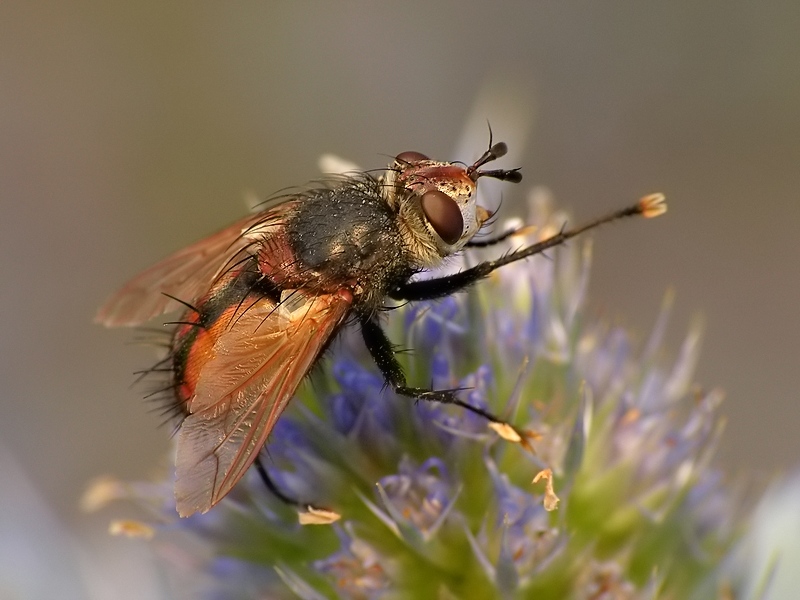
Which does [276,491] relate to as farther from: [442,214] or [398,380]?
[442,214]

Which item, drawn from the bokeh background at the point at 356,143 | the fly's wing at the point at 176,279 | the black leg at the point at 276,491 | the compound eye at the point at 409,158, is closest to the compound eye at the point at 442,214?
the compound eye at the point at 409,158

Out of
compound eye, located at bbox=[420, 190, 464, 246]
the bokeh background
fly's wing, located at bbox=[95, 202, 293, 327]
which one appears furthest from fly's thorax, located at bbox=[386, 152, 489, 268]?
the bokeh background

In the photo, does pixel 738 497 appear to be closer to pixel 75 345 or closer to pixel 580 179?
pixel 580 179

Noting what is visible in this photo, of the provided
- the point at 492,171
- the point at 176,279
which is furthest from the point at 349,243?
the point at 176,279

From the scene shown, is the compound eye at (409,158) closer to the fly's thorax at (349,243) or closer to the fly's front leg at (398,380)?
the fly's thorax at (349,243)

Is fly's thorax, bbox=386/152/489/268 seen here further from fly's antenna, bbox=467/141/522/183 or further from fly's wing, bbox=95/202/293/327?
fly's wing, bbox=95/202/293/327

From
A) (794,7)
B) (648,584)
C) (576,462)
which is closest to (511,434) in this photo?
(576,462)
